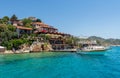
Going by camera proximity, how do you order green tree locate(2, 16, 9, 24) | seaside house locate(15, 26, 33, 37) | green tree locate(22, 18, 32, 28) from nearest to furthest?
seaside house locate(15, 26, 33, 37) → green tree locate(2, 16, 9, 24) → green tree locate(22, 18, 32, 28)

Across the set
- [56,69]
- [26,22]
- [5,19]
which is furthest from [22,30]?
[56,69]

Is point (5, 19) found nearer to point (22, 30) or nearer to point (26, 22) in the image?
point (22, 30)

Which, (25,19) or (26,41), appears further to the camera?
(25,19)

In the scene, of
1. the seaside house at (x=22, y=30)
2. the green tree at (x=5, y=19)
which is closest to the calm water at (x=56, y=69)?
the seaside house at (x=22, y=30)

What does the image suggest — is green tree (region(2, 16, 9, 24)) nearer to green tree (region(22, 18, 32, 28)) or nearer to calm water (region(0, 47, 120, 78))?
green tree (region(22, 18, 32, 28))

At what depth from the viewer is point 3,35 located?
69.6 meters

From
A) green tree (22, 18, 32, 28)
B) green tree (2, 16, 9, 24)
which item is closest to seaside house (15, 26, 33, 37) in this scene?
green tree (2, 16, 9, 24)

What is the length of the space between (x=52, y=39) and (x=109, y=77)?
53751 mm

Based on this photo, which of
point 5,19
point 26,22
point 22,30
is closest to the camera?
point 22,30

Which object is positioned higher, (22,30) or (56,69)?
Answer: (22,30)

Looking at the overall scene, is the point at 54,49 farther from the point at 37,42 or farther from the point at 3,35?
the point at 3,35

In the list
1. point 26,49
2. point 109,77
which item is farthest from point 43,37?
point 109,77

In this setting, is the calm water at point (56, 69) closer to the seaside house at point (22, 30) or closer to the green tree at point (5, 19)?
the seaside house at point (22, 30)

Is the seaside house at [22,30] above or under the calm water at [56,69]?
above
